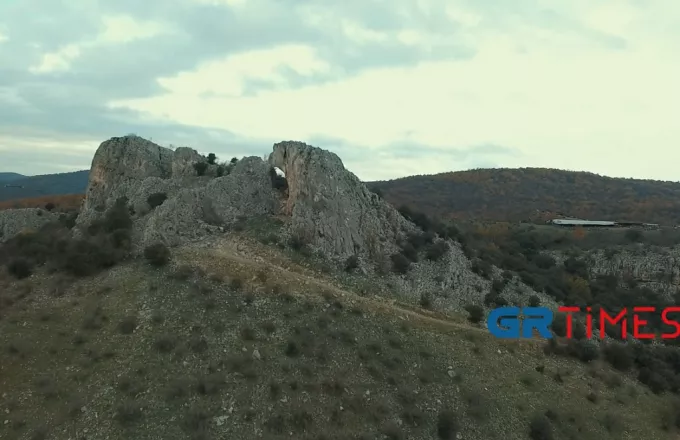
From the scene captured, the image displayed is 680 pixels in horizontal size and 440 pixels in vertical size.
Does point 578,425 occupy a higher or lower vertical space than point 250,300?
lower

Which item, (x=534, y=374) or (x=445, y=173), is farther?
(x=445, y=173)

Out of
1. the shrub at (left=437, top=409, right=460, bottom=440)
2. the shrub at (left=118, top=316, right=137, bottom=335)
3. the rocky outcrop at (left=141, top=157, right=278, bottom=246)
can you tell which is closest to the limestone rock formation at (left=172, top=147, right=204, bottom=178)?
the rocky outcrop at (left=141, top=157, right=278, bottom=246)

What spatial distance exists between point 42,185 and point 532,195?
7932 cm

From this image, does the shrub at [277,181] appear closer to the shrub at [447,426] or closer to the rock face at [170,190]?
the rock face at [170,190]

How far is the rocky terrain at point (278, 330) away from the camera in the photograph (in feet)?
58.4

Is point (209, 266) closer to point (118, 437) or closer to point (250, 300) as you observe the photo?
point (250, 300)

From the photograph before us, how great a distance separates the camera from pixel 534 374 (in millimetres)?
22953

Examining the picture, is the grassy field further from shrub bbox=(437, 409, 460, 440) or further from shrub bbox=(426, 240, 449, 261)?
shrub bbox=(426, 240, 449, 261)

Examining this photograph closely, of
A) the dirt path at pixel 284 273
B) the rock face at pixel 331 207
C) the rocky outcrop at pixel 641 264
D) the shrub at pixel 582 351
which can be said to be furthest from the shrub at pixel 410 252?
the rocky outcrop at pixel 641 264

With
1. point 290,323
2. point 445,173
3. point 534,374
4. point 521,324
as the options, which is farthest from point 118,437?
point 445,173

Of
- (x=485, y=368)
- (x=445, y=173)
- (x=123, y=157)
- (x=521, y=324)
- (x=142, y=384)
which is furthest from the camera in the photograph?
(x=445, y=173)

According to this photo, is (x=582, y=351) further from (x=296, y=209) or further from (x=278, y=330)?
(x=296, y=209)

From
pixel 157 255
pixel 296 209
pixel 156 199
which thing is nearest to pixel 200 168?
pixel 156 199

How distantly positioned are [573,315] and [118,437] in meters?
25.7
